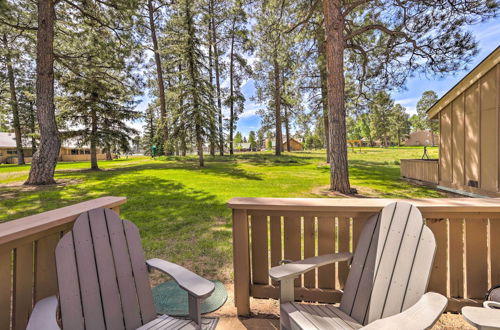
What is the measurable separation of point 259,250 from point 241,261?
8.6 inches

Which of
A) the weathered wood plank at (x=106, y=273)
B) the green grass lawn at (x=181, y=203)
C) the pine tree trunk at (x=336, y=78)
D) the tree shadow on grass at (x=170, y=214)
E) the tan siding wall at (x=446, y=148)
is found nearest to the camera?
the weathered wood plank at (x=106, y=273)

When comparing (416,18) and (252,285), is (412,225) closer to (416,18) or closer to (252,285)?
(252,285)

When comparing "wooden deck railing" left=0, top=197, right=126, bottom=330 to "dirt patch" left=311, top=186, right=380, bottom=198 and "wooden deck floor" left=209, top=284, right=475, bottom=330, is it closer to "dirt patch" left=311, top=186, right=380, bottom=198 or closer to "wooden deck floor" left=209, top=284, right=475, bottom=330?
"wooden deck floor" left=209, top=284, right=475, bottom=330

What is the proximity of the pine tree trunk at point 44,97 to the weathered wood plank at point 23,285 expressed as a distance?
31.9 ft

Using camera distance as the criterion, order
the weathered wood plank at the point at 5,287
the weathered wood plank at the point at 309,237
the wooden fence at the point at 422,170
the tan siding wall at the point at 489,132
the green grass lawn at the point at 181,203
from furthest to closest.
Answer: the wooden fence at the point at 422,170
the tan siding wall at the point at 489,132
the green grass lawn at the point at 181,203
the weathered wood plank at the point at 309,237
the weathered wood plank at the point at 5,287

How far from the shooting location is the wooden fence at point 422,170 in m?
9.24

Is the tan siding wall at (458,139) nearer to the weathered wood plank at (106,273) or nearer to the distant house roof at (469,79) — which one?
the distant house roof at (469,79)

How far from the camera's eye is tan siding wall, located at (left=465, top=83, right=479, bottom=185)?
7195 millimetres

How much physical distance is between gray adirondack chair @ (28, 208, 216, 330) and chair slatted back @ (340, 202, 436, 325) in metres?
1.09

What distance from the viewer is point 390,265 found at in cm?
160

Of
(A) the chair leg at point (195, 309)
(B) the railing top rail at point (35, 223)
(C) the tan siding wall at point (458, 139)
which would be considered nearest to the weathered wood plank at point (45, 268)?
(B) the railing top rail at point (35, 223)

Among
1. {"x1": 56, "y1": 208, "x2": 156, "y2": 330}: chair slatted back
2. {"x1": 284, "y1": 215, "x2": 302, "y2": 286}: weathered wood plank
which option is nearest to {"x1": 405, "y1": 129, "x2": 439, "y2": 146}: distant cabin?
{"x1": 284, "y1": 215, "x2": 302, "y2": 286}: weathered wood plank

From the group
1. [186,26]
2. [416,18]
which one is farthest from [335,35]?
[186,26]

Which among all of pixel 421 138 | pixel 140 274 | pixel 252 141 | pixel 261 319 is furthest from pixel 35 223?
pixel 421 138
